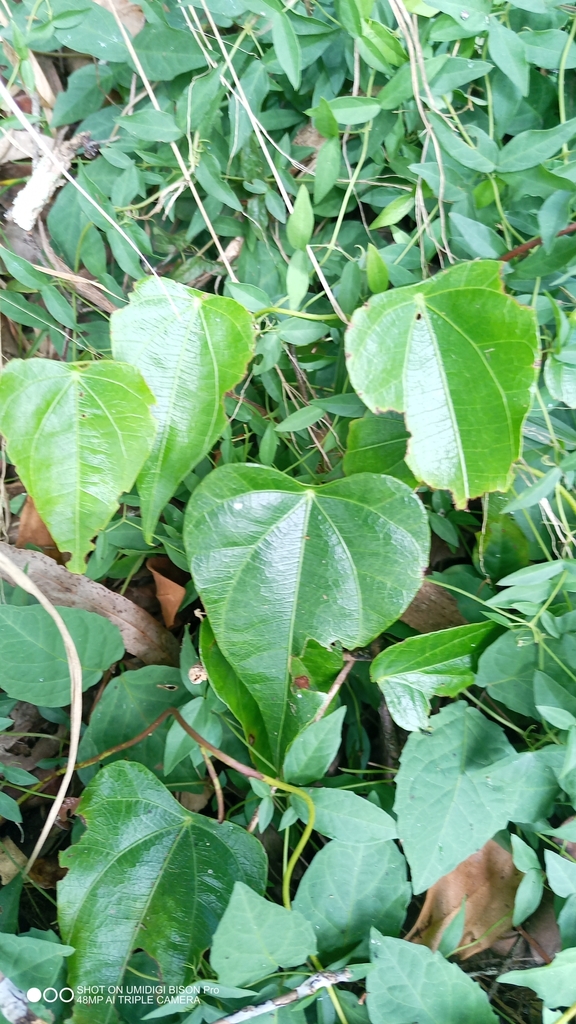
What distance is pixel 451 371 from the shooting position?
1.98 ft

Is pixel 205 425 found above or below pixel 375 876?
above

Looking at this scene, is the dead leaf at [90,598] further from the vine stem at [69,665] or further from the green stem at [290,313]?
the green stem at [290,313]

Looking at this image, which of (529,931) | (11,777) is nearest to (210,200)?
(11,777)

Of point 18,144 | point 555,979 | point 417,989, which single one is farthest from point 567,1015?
point 18,144

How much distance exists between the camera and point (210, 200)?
754 millimetres

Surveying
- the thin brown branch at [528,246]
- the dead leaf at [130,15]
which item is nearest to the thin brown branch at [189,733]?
the thin brown branch at [528,246]

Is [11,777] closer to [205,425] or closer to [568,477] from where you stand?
[205,425]

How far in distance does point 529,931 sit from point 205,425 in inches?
27.1

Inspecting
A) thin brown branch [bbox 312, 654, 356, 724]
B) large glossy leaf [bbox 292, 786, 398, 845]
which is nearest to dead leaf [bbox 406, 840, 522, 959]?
large glossy leaf [bbox 292, 786, 398, 845]

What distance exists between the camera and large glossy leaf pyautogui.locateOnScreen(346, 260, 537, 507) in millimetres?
578

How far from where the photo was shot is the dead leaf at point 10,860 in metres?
0.79

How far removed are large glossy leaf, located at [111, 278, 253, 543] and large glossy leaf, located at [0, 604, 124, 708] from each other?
20 centimetres

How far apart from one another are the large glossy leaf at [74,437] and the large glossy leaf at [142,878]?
0.29 m

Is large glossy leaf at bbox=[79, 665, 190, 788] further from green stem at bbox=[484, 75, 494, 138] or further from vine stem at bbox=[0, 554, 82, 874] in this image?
green stem at bbox=[484, 75, 494, 138]
